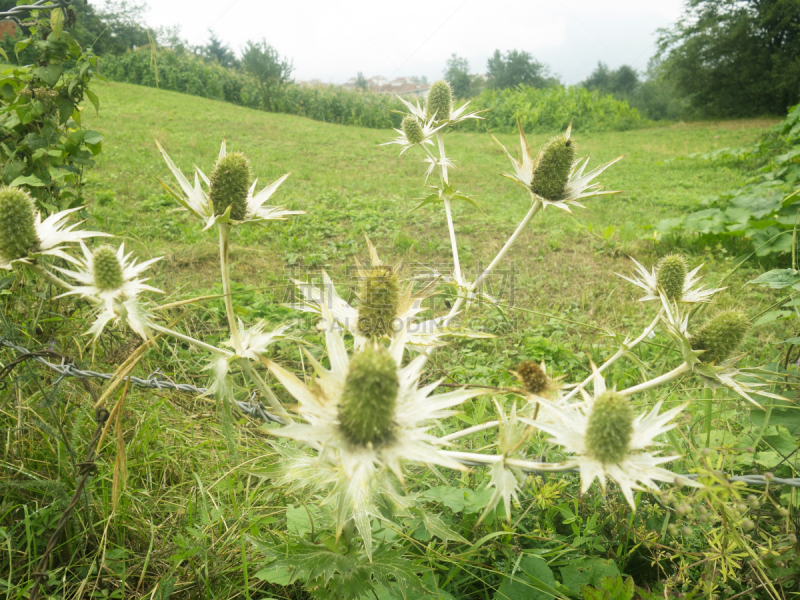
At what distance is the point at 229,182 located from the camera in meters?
1.36

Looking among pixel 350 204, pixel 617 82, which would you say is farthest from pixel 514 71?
pixel 350 204

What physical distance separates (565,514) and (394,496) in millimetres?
1042

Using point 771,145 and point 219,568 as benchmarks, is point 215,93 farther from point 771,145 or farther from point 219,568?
point 219,568

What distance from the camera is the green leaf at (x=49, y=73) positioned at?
8.03 ft

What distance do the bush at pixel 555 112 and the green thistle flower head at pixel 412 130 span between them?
13220mm

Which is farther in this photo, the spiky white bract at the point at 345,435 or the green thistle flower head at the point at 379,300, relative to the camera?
the green thistle flower head at the point at 379,300

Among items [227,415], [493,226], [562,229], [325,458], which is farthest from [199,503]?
[562,229]

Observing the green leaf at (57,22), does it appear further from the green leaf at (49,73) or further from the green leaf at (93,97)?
the green leaf at (93,97)

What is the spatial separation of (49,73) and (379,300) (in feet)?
8.19

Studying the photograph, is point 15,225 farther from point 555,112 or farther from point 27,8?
point 555,112

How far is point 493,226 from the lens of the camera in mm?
5891

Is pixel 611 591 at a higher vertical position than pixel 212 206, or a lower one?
lower

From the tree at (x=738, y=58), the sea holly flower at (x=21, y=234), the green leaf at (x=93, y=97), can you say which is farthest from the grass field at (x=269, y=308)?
the tree at (x=738, y=58)

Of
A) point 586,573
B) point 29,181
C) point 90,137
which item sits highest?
point 90,137
